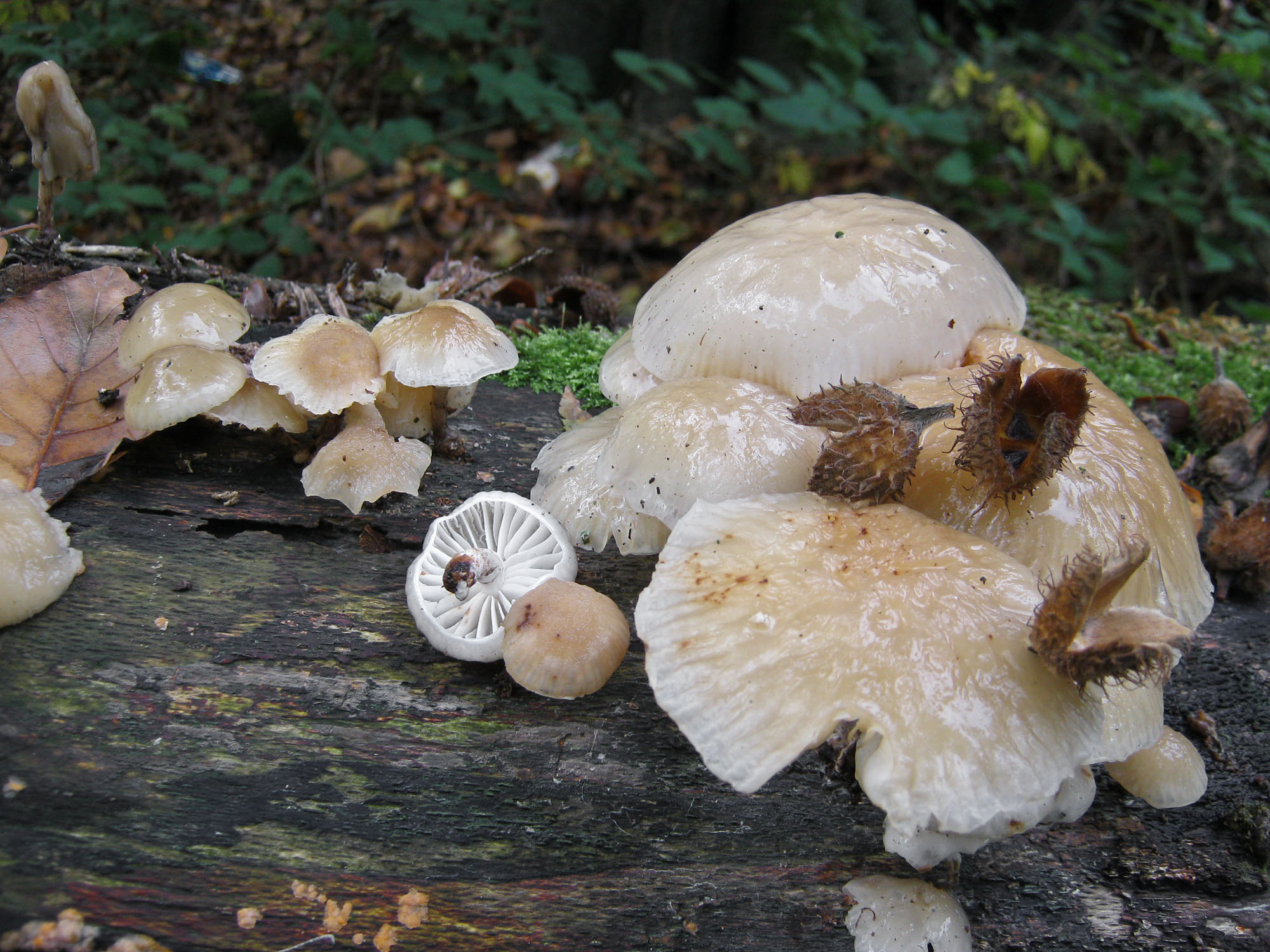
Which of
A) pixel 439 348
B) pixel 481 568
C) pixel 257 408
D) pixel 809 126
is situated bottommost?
pixel 481 568

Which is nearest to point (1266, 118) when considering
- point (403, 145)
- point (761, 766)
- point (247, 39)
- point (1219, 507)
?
point (1219, 507)

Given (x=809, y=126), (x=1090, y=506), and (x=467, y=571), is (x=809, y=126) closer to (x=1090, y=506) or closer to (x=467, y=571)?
(x=1090, y=506)

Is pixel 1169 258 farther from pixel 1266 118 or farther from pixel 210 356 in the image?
pixel 210 356

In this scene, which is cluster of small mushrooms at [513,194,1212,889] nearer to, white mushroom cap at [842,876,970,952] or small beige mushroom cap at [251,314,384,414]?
white mushroom cap at [842,876,970,952]

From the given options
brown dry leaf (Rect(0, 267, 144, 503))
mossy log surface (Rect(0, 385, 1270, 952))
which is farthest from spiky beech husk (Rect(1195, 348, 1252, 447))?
brown dry leaf (Rect(0, 267, 144, 503))

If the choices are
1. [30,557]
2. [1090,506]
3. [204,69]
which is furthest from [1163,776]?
[204,69]

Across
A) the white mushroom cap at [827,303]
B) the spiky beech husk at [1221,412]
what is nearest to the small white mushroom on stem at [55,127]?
the white mushroom cap at [827,303]

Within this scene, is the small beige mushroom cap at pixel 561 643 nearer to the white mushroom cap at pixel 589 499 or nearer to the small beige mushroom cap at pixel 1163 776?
the white mushroom cap at pixel 589 499
